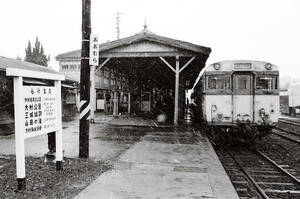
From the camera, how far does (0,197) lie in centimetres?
490

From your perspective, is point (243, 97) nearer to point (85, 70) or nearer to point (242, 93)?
point (242, 93)

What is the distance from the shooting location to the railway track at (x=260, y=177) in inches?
255

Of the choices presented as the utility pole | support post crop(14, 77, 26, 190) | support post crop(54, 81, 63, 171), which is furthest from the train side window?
support post crop(14, 77, 26, 190)

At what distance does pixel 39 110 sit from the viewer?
5773mm

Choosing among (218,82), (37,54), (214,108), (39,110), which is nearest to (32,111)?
(39,110)

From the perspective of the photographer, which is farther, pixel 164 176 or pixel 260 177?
pixel 260 177

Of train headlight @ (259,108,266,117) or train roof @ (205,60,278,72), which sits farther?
train roof @ (205,60,278,72)

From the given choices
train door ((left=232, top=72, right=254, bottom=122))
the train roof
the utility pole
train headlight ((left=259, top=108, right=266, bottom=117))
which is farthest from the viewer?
the train roof

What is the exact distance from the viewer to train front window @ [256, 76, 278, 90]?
11.2 metres

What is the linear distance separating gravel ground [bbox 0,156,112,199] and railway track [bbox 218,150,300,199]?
3.07 metres

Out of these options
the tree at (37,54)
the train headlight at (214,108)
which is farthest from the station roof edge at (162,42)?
the tree at (37,54)

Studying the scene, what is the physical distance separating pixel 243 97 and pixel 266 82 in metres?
0.97

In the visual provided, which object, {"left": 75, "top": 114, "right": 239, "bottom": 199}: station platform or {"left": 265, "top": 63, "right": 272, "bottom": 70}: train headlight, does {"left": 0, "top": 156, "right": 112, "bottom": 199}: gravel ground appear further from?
{"left": 265, "top": 63, "right": 272, "bottom": 70}: train headlight

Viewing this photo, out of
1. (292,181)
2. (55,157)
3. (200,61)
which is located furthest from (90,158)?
→ (200,61)
